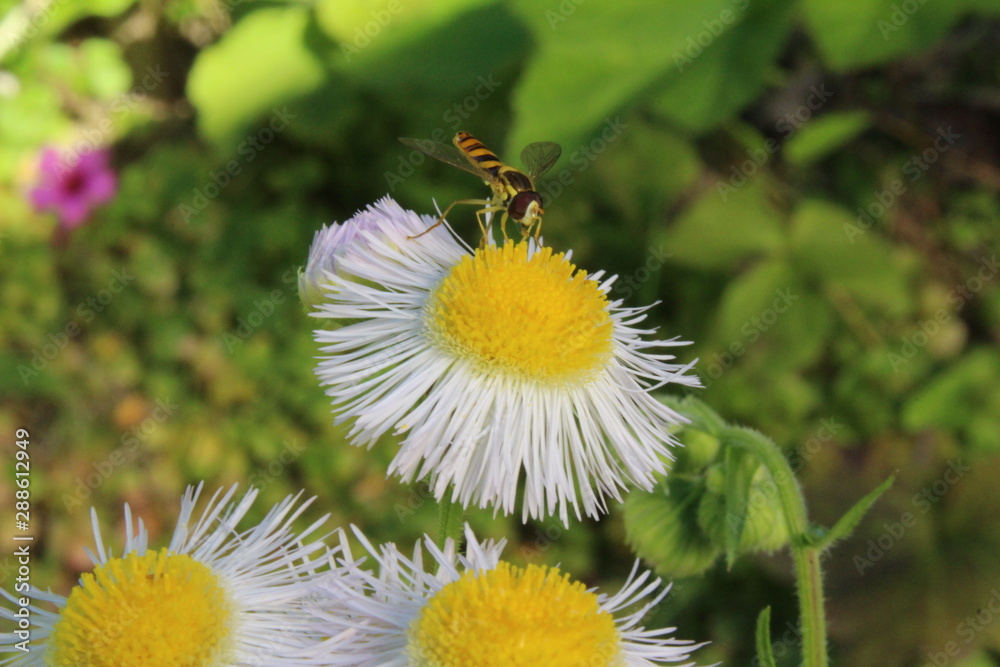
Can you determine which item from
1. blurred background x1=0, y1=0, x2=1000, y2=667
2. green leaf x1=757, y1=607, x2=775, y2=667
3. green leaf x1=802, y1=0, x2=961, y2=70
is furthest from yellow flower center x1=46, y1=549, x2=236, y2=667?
green leaf x1=802, y1=0, x2=961, y2=70

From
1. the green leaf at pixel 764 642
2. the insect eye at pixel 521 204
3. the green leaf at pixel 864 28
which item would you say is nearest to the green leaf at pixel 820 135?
the green leaf at pixel 864 28

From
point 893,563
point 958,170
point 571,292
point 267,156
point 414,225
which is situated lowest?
point 893,563

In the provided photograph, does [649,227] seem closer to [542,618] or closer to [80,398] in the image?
[80,398]

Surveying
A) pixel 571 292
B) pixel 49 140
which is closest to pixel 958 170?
pixel 571 292

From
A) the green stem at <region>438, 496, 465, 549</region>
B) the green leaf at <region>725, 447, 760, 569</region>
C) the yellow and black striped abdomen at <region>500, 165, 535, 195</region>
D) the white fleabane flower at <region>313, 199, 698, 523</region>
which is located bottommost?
the green leaf at <region>725, 447, 760, 569</region>

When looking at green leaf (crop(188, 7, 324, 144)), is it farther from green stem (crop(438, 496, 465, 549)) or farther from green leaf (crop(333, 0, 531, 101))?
green stem (crop(438, 496, 465, 549))

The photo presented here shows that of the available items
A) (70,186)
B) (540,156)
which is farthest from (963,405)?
(70,186)
